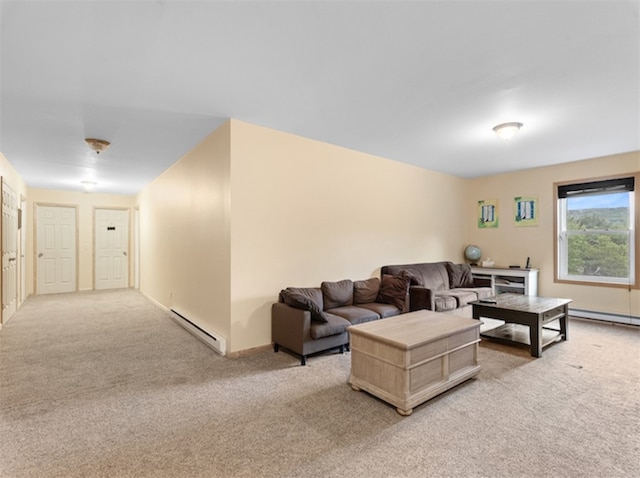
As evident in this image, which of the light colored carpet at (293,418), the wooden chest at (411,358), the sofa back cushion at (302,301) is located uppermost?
the sofa back cushion at (302,301)

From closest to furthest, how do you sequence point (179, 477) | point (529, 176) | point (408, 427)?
1. point (179, 477)
2. point (408, 427)
3. point (529, 176)

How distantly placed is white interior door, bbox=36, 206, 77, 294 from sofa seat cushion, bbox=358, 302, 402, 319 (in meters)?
7.39

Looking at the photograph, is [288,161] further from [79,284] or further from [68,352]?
[79,284]

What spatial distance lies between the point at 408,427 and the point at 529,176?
5416 mm

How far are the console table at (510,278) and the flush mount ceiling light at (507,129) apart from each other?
2.84m

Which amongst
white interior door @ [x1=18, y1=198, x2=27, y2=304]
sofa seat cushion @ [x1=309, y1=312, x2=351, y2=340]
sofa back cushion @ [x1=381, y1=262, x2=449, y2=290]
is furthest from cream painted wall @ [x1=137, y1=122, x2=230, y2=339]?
sofa back cushion @ [x1=381, y1=262, x2=449, y2=290]

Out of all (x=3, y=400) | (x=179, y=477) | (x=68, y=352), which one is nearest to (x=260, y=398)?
(x=179, y=477)

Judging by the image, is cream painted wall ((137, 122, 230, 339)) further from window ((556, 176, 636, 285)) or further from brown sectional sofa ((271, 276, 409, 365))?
window ((556, 176, 636, 285))

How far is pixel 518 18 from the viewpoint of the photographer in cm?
194

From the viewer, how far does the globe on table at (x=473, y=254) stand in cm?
638

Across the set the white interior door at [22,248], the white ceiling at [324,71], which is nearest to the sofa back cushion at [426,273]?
the white ceiling at [324,71]

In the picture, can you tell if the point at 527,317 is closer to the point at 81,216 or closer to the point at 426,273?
the point at 426,273

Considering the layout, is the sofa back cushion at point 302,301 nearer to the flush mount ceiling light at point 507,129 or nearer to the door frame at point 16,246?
the flush mount ceiling light at point 507,129

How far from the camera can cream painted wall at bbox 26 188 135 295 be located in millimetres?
7203
